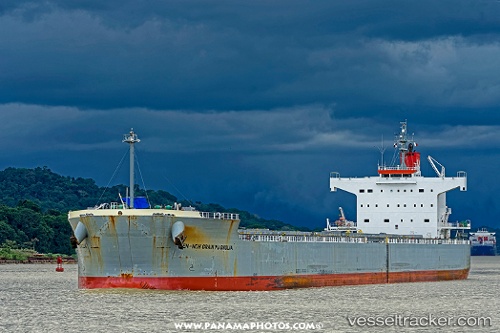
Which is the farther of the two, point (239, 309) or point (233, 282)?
point (233, 282)

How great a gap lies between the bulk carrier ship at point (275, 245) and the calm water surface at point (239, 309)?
105cm

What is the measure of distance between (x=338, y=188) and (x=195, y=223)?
1059 inches

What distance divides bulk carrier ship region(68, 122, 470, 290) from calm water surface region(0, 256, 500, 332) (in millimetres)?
1053

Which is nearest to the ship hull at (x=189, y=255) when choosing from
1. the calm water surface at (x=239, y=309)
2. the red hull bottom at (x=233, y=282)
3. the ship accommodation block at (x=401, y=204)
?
the red hull bottom at (x=233, y=282)

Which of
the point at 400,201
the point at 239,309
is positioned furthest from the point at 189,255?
the point at 400,201

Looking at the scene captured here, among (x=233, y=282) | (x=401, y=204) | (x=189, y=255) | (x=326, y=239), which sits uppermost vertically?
(x=401, y=204)

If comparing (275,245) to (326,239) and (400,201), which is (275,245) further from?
(400,201)

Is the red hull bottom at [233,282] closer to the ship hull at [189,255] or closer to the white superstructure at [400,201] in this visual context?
the ship hull at [189,255]

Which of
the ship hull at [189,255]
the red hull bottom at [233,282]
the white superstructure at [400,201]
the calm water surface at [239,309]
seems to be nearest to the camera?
the calm water surface at [239,309]

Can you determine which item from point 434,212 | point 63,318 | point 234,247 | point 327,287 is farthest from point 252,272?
point 434,212

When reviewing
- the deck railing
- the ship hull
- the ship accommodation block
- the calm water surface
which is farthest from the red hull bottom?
the ship accommodation block

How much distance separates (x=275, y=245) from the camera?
169 ft

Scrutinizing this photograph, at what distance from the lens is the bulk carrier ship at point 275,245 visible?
45.5 meters

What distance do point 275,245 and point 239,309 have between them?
11.2 metres
